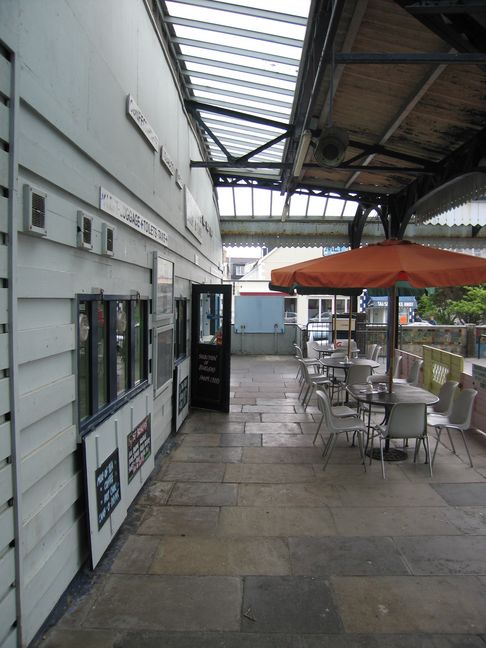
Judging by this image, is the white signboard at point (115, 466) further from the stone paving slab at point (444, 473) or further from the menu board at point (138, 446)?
the stone paving slab at point (444, 473)

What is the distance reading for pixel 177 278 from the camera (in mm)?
7020

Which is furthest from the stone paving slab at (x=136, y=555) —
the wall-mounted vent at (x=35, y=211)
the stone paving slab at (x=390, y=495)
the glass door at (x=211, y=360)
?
the glass door at (x=211, y=360)

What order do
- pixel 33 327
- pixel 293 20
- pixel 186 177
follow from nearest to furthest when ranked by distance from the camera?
pixel 33 327 → pixel 293 20 → pixel 186 177

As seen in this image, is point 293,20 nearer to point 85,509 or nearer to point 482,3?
point 482,3

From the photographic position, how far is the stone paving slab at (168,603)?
2703mm

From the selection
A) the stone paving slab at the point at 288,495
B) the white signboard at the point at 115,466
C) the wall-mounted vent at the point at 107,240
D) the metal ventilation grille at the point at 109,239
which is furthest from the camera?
the stone paving slab at the point at 288,495

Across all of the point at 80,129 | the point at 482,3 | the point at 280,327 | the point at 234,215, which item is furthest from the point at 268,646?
the point at 234,215

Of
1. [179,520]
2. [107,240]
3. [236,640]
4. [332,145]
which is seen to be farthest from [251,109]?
[236,640]

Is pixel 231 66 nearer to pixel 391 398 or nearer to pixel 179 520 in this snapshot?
pixel 391 398

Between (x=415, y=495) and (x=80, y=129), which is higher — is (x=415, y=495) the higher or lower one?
the lower one

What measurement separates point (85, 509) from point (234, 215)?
578 inches

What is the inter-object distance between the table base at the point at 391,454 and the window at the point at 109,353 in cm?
305

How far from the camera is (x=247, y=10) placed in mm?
5473

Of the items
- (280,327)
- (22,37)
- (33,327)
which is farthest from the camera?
(280,327)
